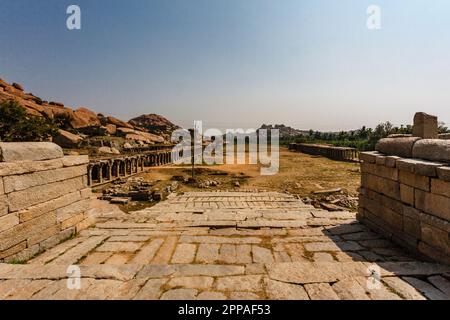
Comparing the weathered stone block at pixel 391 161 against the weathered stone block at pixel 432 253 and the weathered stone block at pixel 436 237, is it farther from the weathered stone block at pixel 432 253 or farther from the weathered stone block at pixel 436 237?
the weathered stone block at pixel 432 253

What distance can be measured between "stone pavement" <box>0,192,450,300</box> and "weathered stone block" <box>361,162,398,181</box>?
3.66 ft

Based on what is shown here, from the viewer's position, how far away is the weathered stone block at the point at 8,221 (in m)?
3.37

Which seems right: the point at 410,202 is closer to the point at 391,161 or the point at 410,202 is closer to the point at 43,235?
the point at 391,161

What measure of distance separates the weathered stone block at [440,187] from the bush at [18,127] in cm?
2590

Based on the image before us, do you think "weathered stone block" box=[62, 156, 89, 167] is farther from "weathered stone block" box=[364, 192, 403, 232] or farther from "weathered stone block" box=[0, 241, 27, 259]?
"weathered stone block" box=[364, 192, 403, 232]

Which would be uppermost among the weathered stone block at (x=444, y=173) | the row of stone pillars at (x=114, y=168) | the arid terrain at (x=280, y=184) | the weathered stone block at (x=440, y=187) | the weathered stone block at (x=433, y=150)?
the weathered stone block at (x=433, y=150)

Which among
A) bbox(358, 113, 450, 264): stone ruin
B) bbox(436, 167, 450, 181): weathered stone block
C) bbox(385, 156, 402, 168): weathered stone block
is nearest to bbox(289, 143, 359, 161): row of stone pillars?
bbox(358, 113, 450, 264): stone ruin

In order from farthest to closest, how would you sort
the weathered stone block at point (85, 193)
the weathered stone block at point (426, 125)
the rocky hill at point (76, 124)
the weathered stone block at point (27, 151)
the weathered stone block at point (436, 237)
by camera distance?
the rocky hill at point (76, 124)
the weathered stone block at point (85, 193)
the weathered stone block at point (426, 125)
the weathered stone block at point (27, 151)
the weathered stone block at point (436, 237)

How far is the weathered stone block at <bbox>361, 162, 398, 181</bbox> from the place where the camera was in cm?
430

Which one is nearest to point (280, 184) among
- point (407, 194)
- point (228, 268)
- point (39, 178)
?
point (407, 194)

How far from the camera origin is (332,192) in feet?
47.5

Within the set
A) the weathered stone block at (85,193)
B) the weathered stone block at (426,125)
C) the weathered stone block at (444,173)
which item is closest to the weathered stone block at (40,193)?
the weathered stone block at (85,193)

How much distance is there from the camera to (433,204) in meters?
3.42

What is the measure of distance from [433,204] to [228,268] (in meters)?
2.81
